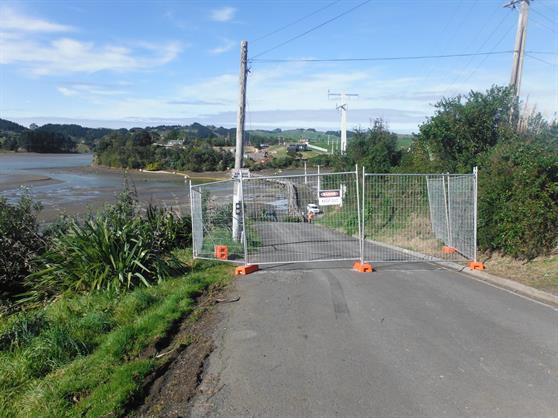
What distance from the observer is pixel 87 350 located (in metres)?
5.49

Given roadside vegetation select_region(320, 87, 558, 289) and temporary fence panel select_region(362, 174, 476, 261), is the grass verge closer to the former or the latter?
roadside vegetation select_region(320, 87, 558, 289)

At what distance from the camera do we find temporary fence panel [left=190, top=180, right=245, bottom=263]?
10.2 m

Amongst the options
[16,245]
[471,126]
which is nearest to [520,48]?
[471,126]

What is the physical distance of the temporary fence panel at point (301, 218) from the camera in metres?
10.3

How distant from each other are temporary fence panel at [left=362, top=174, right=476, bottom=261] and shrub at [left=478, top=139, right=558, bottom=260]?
0.45 meters

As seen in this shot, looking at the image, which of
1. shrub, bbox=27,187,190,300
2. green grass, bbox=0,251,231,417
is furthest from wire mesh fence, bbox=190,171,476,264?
green grass, bbox=0,251,231,417

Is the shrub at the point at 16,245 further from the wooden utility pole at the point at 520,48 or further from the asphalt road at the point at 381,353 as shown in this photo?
the wooden utility pole at the point at 520,48

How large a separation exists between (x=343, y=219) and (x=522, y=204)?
5045 millimetres

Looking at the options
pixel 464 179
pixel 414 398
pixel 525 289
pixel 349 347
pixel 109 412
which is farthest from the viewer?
pixel 464 179

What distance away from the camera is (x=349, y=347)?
521 centimetres

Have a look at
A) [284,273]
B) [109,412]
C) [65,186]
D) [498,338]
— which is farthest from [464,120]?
[65,186]

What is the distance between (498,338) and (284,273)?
13.5ft

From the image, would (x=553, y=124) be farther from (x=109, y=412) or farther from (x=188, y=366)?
(x=109, y=412)

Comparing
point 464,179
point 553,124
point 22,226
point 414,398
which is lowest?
point 414,398
